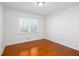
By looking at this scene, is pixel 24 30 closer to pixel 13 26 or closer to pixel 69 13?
pixel 13 26

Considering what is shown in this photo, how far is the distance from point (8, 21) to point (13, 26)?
14.2 inches

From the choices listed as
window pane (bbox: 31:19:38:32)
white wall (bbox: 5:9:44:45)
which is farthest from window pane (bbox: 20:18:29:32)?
window pane (bbox: 31:19:38:32)

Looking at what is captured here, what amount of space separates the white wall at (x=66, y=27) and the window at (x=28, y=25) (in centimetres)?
103

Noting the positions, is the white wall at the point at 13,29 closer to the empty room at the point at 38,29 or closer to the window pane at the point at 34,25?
the empty room at the point at 38,29

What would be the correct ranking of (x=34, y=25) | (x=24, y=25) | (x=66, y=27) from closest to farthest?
(x=66, y=27) → (x=24, y=25) → (x=34, y=25)

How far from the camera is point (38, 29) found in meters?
4.73

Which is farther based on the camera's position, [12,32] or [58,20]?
[58,20]

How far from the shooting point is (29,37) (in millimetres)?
4227

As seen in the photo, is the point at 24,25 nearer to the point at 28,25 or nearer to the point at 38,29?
the point at 28,25

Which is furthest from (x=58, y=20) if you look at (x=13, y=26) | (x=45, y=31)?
(x=13, y=26)

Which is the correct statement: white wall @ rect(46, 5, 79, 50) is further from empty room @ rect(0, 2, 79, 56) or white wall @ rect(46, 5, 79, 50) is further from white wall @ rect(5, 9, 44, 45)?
white wall @ rect(5, 9, 44, 45)

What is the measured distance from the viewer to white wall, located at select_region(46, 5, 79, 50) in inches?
110

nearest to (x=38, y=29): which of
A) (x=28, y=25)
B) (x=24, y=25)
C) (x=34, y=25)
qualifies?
(x=34, y=25)

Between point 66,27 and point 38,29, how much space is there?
80.6 inches
